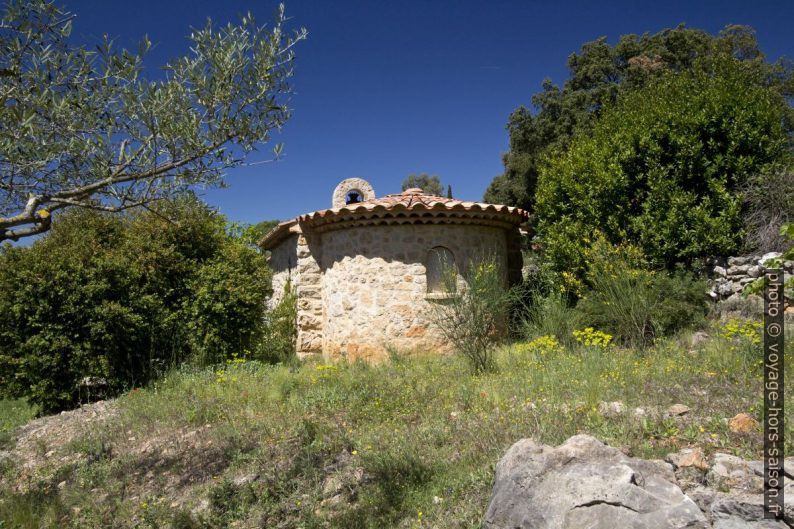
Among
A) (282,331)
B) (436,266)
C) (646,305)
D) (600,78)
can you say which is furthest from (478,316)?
(600,78)

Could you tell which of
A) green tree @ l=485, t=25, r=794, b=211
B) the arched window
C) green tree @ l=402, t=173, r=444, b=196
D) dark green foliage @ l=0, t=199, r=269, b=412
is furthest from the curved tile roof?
green tree @ l=402, t=173, r=444, b=196

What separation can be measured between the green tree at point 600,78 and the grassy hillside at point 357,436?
1634 cm

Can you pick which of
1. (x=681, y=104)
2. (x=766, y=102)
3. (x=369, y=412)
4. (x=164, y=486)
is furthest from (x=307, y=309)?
(x=766, y=102)

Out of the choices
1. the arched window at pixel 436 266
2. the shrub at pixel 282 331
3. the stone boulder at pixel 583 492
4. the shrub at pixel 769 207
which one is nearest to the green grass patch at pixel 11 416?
the shrub at pixel 282 331

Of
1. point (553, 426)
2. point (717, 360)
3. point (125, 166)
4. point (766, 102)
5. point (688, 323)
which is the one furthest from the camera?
point (766, 102)

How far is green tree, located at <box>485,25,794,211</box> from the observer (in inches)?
871

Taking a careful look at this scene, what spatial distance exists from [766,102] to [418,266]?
7.67 metres

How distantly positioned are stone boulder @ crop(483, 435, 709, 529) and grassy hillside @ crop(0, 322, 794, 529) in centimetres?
57

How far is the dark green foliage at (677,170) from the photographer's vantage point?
9.46 m

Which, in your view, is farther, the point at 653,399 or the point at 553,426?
the point at 653,399

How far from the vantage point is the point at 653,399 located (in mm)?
5598

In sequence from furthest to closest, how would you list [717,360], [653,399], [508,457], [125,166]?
[717,360]
[653,399]
[125,166]
[508,457]

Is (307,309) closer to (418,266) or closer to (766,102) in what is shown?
(418,266)

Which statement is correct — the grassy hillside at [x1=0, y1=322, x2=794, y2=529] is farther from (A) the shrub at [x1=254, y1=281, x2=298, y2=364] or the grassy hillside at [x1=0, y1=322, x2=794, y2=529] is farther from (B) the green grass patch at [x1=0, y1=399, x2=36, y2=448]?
(A) the shrub at [x1=254, y1=281, x2=298, y2=364]
